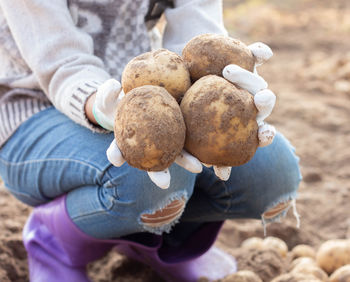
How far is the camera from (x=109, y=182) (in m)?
1.21

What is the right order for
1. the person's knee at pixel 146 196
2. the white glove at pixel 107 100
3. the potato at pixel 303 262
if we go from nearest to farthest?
the white glove at pixel 107 100
the person's knee at pixel 146 196
the potato at pixel 303 262

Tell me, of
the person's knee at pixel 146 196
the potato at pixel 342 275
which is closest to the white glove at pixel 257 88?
the person's knee at pixel 146 196

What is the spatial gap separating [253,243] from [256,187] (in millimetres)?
352

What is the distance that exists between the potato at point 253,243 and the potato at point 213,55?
2.72ft

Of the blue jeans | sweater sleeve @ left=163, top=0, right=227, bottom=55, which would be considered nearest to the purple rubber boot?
the blue jeans

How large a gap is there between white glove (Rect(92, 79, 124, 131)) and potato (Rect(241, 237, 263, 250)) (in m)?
0.78

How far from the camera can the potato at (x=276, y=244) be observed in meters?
1.58

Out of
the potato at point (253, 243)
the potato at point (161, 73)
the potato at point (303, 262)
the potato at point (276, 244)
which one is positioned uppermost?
the potato at point (161, 73)

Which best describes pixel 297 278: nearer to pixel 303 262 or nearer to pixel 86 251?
pixel 303 262

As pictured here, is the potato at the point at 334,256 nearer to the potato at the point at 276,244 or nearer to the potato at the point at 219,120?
the potato at the point at 276,244

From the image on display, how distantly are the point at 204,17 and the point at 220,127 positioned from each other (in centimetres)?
70

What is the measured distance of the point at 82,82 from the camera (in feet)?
3.92

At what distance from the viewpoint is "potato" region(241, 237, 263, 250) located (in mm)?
1610

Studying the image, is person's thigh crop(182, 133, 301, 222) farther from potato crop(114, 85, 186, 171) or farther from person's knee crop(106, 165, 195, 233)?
potato crop(114, 85, 186, 171)
